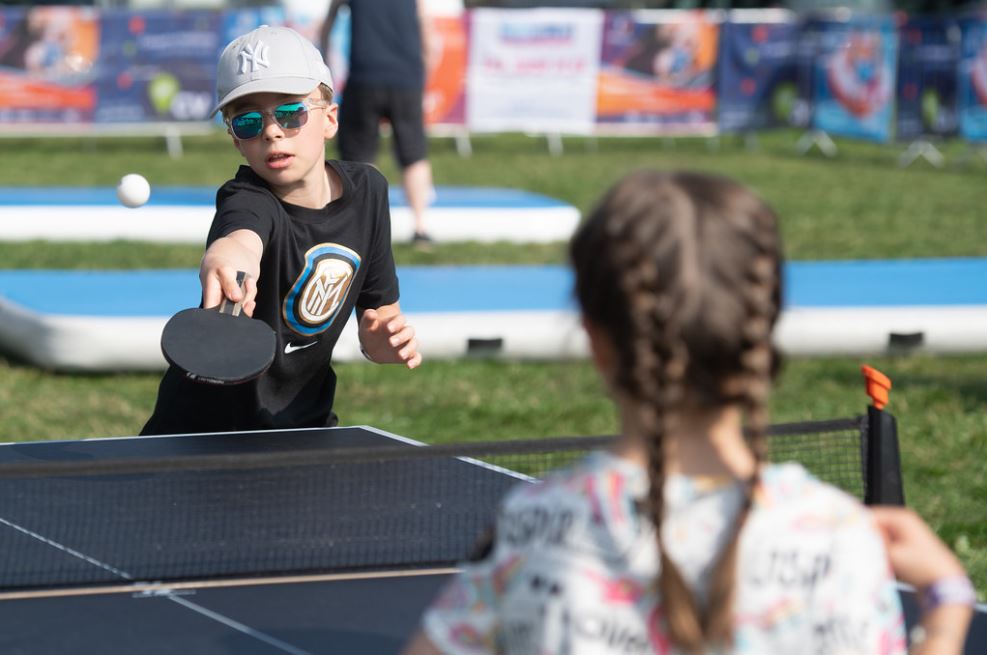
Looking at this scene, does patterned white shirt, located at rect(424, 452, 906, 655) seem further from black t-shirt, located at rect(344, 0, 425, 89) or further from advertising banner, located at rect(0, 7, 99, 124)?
advertising banner, located at rect(0, 7, 99, 124)

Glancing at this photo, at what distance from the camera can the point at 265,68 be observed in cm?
371

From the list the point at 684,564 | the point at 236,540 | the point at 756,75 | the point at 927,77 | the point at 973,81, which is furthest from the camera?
the point at 756,75

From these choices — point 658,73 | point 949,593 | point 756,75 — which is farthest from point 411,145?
point 756,75

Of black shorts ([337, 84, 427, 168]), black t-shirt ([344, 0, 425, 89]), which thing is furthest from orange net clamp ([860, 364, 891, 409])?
black t-shirt ([344, 0, 425, 89])

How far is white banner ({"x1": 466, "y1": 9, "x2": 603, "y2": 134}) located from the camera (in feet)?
54.2

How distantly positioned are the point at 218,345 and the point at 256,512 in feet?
1.57

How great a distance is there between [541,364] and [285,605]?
4.55m

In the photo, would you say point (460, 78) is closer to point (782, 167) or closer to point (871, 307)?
point (782, 167)

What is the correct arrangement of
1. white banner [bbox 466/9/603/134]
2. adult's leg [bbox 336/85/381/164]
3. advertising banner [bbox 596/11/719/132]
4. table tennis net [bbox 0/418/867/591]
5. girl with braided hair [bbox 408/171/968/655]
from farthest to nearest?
advertising banner [bbox 596/11/719/132]
white banner [bbox 466/9/603/134]
adult's leg [bbox 336/85/381/164]
table tennis net [bbox 0/418/867/591]
girl with braided hair [bbox 408/171/968/655]

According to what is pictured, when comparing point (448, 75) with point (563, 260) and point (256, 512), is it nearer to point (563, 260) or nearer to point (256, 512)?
point (563, 260)

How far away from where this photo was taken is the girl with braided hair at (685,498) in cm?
152

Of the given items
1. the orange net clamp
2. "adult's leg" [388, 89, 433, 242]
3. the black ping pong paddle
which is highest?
the black ping pong paddle

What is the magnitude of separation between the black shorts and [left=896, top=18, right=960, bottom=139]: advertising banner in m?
8.28

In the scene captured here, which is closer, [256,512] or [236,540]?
[236,540]
